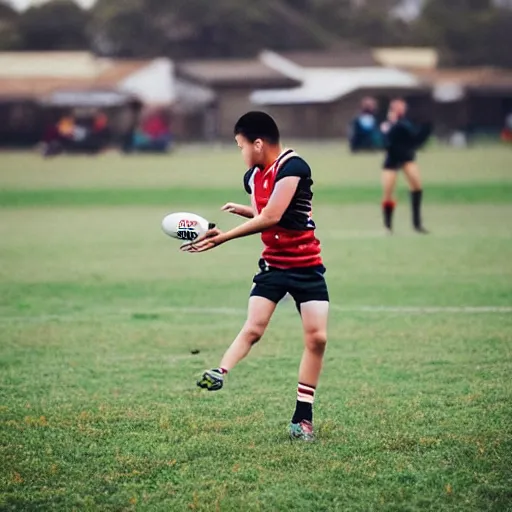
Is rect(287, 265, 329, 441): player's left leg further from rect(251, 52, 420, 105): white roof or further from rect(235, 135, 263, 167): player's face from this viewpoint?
rect(251, 52, 420, 105): white roof

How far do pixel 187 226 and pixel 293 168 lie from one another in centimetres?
72

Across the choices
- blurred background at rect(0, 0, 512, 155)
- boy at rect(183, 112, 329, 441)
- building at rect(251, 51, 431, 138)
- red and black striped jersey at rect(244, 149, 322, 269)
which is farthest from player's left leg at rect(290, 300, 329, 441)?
building at rect(251, 51, 431, 138)

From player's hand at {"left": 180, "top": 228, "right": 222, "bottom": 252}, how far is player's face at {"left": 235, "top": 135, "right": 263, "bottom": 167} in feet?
1.50

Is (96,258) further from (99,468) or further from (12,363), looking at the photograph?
(99,468)

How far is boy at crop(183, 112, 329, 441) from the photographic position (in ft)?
24.6

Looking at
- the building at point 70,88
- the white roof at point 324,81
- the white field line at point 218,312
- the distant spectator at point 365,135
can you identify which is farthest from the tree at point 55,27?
the white field line at point 218,312

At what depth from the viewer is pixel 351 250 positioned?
18500mm

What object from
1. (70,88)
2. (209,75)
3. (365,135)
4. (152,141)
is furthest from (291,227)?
(209,75)

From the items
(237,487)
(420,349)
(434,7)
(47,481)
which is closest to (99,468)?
(47,481)

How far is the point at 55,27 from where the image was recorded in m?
95.7

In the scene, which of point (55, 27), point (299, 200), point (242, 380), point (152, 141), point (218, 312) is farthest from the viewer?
point (55, 27)

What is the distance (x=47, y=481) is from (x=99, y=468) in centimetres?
34

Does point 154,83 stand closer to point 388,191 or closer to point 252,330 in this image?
point 388,191

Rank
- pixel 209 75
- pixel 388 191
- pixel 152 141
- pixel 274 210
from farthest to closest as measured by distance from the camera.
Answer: pixel 209 75, pixel 152 141, pixel 388 191, pixel 274 210
